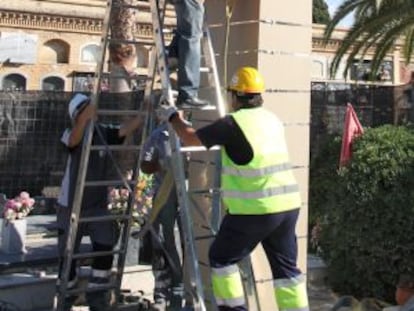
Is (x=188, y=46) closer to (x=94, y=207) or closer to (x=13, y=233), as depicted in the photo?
(x=94, y=207)

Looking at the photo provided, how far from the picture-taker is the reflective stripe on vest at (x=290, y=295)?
14.1 ft

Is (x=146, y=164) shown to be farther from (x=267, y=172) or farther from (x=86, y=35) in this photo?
(x=86, y=35)

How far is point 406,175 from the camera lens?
20.0ft

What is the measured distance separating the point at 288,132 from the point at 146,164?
3.72 ft

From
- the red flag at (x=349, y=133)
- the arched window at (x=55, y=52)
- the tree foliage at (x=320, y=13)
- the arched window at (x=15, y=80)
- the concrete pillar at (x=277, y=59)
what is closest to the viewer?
the concrete pillar at (x=277, y=59)

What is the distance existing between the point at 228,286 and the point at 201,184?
1437mm

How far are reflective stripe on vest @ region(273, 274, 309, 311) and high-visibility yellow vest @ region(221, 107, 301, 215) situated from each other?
513mm

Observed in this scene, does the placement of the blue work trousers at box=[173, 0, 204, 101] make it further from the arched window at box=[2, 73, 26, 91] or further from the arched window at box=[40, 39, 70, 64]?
the arched window at box=[40, 39, 70, 64]

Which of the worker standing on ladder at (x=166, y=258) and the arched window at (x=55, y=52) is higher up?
the arched window at (x=55, y=52)

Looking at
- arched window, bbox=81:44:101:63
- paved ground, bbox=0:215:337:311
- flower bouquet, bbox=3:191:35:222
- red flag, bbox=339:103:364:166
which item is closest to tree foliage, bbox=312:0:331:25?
arched window, bbox=81:44:101:63

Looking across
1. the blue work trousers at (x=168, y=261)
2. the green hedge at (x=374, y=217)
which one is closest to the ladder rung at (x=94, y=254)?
the blue work trousers at (x=168, y=261)

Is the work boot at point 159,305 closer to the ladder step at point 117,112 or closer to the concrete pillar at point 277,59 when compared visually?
the concrete pillar at point 277,59

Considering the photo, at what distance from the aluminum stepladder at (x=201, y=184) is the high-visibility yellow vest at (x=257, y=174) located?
1.01ft

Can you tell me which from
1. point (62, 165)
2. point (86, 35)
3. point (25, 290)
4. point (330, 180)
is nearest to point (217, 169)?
point (25, 290)
